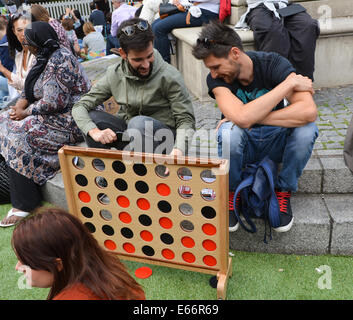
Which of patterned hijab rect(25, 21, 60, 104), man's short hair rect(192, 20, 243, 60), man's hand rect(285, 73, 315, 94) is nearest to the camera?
man's hand rect(285, 73, 315, 94)

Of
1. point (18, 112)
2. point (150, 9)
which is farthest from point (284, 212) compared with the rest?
point (150, 9)

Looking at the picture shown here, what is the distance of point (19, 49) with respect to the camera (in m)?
3.81

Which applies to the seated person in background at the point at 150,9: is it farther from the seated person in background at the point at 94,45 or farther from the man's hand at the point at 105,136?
the seated person in background at the point at 94,45

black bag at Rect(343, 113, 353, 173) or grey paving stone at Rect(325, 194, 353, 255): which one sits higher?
black bag at Rect(343, 113, 353, 173)

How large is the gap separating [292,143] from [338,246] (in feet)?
2.57

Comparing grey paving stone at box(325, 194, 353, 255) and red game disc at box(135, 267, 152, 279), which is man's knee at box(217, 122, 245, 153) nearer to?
grey paving stone at box(325, 194, 353, 255)

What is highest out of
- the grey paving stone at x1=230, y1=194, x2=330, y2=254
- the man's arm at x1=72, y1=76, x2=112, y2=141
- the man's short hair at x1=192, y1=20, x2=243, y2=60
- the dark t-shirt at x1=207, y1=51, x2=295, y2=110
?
the man's short hair at x1=192, y1=20, x2=243, y2=60

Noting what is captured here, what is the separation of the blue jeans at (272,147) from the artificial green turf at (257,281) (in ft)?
1.68

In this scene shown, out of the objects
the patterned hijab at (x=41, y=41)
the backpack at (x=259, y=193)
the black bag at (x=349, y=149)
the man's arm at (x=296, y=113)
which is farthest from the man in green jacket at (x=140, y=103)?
the black bag at (x=349, y=149)

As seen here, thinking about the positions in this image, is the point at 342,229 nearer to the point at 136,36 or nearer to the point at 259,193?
the point at 259,193

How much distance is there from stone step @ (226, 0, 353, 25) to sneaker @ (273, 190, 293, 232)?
8.87ft

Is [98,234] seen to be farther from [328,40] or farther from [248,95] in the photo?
[328,40]

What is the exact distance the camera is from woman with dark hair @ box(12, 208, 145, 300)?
1384 mm

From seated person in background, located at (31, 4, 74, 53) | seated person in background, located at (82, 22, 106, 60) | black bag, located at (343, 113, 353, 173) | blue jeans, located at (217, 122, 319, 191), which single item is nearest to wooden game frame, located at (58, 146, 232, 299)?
blue jeans, located at (217, 122, 319, 191)
